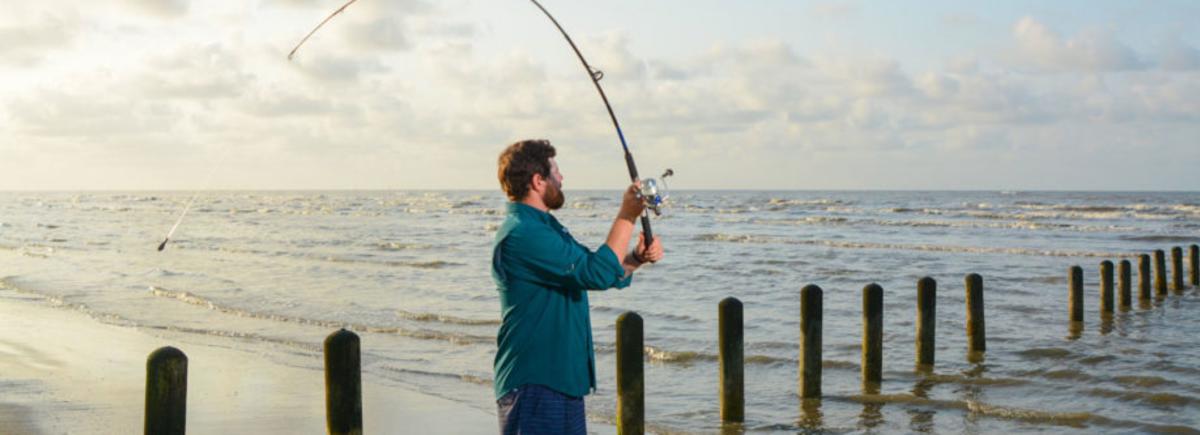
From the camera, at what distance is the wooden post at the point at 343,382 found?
5.59 m

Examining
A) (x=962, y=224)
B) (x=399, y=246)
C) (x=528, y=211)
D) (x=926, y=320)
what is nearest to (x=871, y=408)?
(x=926, y=320)

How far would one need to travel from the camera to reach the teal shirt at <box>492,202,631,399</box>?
3.88m

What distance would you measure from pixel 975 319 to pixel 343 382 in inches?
346

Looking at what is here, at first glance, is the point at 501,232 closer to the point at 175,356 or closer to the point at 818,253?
the point at 175,356

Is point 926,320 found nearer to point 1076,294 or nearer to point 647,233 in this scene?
point 1076,294

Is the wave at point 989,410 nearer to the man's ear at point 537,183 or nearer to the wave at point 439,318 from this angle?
the man's ear at point 537,183

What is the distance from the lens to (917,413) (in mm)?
9453

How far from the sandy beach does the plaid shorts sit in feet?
15.5

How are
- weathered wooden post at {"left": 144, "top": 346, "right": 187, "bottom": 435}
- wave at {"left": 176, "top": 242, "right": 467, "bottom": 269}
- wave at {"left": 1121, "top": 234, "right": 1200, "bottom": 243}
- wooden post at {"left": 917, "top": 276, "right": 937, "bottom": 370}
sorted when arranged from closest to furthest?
weathered wooden post at {"left": 144, "top": 346, "right": 187, "bottom": 435} → wooden post at {"left": 917, "top": 276, "right": 937, "bottom": 370} → wave at {"left": 176, "top": 242, "right": 467, "bottom": 269} → wave at {"left": 1121, "top": 234, "right": 1200, "bottom": 243}

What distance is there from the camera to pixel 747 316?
54.2 ft

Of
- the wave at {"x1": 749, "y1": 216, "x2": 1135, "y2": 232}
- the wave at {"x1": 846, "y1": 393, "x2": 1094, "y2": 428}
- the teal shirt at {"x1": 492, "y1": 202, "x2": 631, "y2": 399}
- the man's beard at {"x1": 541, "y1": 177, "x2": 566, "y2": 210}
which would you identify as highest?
the man's beard at {"x1": 541, "y1": 177, "x2": 566, "y2": 210}

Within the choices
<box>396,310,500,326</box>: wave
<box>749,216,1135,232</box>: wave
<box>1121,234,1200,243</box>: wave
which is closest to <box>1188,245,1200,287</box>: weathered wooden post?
<box>396,310,500,326</box>: wave

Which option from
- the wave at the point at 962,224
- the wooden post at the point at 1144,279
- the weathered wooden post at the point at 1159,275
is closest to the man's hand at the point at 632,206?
the wooden post at the point at 1144,279

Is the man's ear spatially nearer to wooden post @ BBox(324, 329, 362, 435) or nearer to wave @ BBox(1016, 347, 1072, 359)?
wooden post @ BBox(324, 329, 362, 435)
